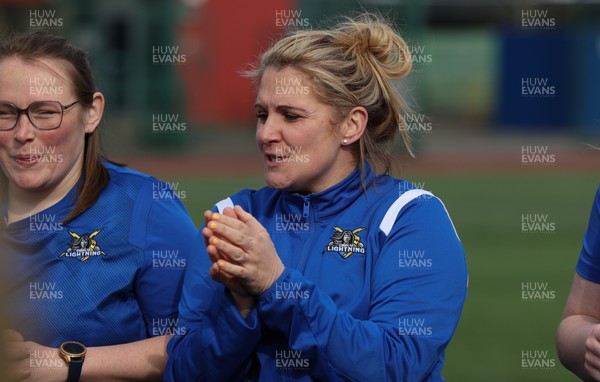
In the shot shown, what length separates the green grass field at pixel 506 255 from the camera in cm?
768

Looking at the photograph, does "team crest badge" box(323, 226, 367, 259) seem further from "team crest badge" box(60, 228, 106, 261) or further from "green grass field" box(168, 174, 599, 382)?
"green grass field" box(168, 174, 599, 382)

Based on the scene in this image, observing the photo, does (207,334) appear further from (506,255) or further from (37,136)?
(506,255)

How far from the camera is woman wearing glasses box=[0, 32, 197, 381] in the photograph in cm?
357

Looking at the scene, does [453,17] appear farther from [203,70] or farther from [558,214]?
[558,214]

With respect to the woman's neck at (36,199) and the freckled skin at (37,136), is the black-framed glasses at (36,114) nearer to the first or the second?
the freckled skin at (37,136)

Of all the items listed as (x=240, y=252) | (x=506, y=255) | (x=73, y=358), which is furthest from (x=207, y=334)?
(x=506, y=255)

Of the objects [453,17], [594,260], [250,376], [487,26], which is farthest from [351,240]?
[487,26]

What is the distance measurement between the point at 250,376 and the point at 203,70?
97.4ft

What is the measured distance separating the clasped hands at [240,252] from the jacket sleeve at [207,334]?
14 centimetres

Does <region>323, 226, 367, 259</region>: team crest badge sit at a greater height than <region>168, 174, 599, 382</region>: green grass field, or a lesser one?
greater

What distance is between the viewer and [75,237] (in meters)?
3.65

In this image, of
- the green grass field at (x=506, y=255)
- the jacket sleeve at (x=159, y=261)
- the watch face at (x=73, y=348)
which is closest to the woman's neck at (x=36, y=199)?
the jacket sleeve at (x=159, y=261)

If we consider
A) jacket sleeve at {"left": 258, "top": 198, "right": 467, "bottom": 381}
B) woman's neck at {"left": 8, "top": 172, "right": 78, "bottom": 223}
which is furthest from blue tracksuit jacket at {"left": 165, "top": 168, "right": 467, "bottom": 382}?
woman's neck at {"left": 8, "top": 172, "right": 78, "bottom": 223}

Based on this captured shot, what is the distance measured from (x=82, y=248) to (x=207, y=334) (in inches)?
24.5
